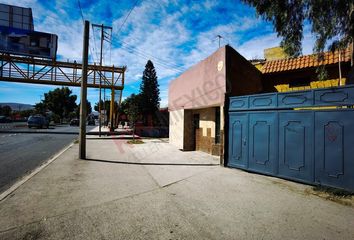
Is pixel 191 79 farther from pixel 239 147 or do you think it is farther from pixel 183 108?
pixel 239 147

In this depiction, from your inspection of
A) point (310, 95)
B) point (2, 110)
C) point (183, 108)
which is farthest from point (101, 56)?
point (2, 110)

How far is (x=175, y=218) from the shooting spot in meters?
3.72

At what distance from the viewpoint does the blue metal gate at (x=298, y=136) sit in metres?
5.10

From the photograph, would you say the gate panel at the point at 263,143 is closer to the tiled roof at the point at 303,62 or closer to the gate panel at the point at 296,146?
the gate panel at the point at 296,146

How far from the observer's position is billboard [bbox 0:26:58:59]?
25.1 meters

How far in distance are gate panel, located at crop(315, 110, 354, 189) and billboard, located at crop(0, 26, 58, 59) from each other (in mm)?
29592

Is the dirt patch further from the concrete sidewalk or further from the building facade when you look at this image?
the building facade

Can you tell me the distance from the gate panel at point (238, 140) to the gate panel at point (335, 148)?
228cm

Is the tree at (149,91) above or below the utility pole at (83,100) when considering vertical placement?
above

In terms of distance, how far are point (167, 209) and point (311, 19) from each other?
23.9 ft

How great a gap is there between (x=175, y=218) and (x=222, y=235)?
914mm

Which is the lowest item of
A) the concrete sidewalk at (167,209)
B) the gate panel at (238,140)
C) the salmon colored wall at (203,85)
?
the concrete sidewalk at (167,209)

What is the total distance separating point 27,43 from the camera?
85.3 feet

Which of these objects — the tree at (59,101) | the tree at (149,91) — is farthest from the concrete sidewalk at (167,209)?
the tree at (59,101)
